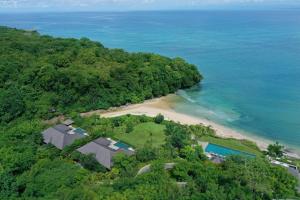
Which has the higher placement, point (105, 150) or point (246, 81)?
point (246, 81)

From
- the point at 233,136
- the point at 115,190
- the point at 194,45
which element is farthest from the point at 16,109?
the point at 194,45

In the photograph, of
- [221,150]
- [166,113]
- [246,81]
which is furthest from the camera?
[246,81]

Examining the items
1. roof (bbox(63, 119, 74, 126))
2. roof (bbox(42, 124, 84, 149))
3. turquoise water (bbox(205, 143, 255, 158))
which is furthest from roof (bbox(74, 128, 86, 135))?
turquoise water (bbox(205, 143, 255, 158))

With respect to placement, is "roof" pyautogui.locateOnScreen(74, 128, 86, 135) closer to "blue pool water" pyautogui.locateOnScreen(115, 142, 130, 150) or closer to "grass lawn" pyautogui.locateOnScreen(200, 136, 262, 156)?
"blue pool water" pyautogui.locateOnScreen(115, 142, 130, 150)

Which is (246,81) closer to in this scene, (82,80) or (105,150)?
(82,80)

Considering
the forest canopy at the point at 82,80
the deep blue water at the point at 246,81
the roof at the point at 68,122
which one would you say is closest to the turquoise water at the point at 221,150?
the deep blue water at the point at 246,81

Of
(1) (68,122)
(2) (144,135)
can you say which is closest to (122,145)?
(2) (144,135)
